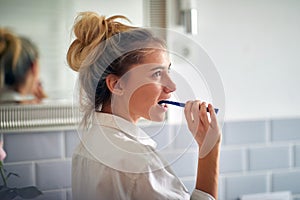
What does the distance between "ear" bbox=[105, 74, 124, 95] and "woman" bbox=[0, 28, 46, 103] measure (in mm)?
214

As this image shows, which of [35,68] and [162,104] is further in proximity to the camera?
[35,68]

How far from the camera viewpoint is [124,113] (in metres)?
0.65

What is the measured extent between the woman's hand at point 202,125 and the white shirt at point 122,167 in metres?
0.06

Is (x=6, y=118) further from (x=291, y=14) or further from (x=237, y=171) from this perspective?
(x=291, y=14)

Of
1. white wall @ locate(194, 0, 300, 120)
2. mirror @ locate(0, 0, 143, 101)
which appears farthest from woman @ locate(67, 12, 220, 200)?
white wall @ locate(194, 0, 300, 120)

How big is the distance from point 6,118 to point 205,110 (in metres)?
0.34

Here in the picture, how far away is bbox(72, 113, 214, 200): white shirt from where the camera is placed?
61 centimetres

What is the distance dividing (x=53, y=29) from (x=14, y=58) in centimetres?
8

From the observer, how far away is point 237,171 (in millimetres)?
971

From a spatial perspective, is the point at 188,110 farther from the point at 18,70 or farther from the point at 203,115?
the point at 18,70

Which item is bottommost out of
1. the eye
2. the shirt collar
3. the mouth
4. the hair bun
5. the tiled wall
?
the tiled wall

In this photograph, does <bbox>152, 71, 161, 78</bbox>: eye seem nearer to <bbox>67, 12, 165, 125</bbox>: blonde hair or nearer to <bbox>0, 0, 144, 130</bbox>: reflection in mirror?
<bbox>67, 12, 165, 125</bbox>: blonde hair

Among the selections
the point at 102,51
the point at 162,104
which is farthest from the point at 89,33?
the point at 162,104

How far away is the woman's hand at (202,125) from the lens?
2.16 feet
